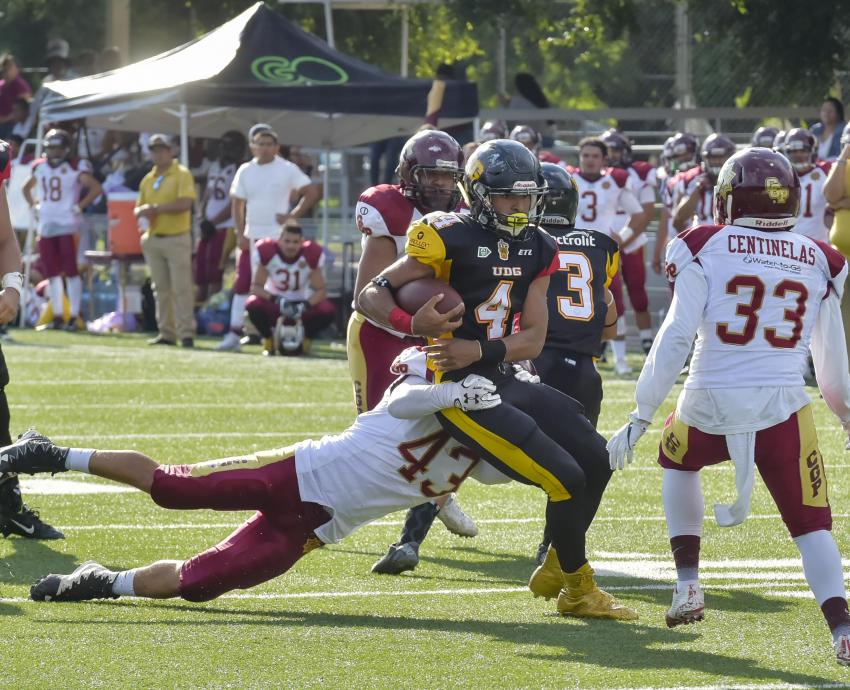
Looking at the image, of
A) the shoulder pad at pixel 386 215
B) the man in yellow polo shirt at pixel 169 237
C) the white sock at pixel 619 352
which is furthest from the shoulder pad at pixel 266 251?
the shoulder pad at pixel 386 215

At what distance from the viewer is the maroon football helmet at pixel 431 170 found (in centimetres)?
671

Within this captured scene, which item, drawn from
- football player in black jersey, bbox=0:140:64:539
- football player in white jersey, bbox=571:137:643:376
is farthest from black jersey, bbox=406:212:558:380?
football player in white jersey, bbox=571:137:643:376

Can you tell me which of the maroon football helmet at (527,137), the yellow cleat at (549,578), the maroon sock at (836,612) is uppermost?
the maroon football helmet at (527,137)

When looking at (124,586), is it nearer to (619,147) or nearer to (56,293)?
(619,147)

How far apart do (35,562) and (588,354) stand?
2233 millimetres

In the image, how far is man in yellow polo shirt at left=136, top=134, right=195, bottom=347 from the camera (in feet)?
54.0

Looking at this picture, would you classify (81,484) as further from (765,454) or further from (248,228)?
(248,228)

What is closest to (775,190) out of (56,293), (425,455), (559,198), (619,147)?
(425,455)

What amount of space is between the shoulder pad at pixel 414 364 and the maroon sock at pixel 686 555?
947mm

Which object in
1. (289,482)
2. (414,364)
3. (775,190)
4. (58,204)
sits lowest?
(289,482)

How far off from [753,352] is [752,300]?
16 cm

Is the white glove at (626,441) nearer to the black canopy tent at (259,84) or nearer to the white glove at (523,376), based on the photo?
the white glove at (523,376)

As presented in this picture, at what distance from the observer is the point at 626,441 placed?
526 cm

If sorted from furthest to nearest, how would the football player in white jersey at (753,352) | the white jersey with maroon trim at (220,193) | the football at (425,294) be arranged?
the white jersey with maroon trim at (220,193)
the football at (425,294)
the football player in white jersey at (753,352)
